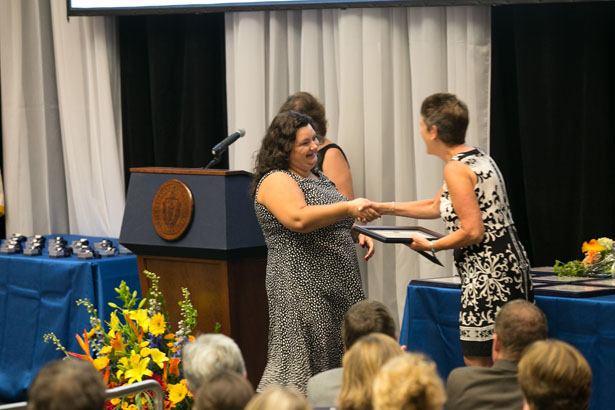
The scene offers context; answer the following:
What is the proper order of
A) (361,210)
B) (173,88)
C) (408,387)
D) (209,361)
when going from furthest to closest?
1. (173,88)
2. (361,210)
3. (209,361)
4. (408,387)

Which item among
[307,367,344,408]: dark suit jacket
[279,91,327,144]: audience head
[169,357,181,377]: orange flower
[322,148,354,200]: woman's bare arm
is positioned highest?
[279,91,327,144]: audience head

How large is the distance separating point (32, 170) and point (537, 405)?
4.94 m

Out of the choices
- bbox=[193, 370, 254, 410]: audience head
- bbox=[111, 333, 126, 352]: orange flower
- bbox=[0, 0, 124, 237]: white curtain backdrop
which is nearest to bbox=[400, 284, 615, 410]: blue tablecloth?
bbox=[111, 333, 126, 352]: orange flower

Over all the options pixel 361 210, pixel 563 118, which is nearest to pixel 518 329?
pixel 361 210

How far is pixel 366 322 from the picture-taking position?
93.8 inches

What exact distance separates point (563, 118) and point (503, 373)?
210 centimetres

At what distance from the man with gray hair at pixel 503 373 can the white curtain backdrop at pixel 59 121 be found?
3.77 metres

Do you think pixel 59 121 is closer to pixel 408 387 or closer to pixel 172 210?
pixel 172 210

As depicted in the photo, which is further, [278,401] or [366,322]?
[366,322]

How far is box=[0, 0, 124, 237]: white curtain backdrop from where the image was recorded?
227 inches

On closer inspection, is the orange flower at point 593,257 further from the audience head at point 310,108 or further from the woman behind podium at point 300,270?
the audience head at point 310,108

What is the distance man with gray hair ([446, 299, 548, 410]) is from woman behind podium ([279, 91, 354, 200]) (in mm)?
1606

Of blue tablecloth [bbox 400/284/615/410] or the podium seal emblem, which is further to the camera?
the podium seal emblem

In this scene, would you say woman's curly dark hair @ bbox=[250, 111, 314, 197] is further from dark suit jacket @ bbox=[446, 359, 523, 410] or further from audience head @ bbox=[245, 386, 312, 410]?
audience head @ bbox=[245, 386, 312, 410]
